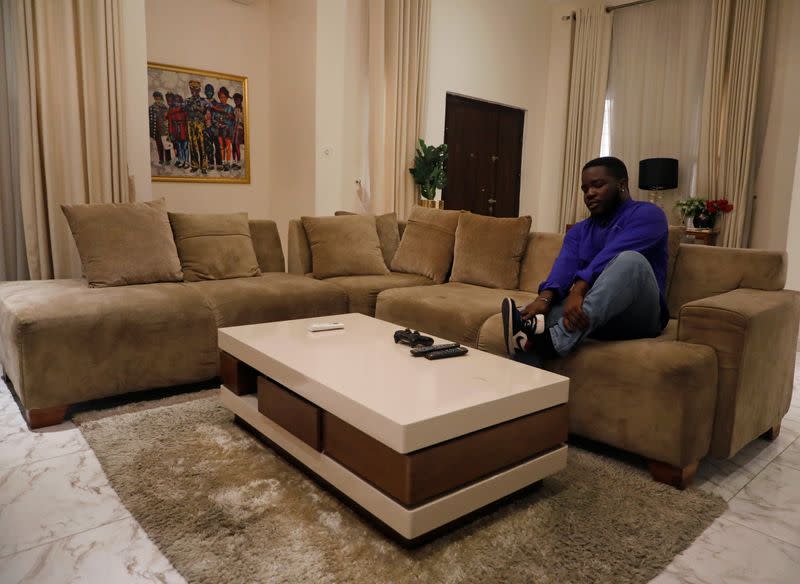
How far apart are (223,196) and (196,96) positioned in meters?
0.85

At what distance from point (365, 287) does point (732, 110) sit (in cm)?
400

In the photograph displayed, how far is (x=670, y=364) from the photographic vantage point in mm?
1814

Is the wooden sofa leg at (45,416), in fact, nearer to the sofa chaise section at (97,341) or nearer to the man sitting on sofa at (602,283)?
the sofa chaise section at (97,341)

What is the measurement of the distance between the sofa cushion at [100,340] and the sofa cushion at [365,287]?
2.78 feet

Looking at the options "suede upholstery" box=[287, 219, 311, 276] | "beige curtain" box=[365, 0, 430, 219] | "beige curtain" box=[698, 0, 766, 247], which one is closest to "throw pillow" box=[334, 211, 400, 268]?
"suede upholstery" box=[287, 219, 311, 276]

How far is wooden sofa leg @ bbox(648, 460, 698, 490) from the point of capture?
1844mm

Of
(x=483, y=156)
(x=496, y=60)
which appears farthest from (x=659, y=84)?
(x=483, y=156)

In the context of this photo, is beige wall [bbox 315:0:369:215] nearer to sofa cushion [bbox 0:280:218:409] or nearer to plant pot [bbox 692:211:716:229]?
sofa cushion [bbox 0:280:218:409]

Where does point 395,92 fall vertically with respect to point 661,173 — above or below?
above

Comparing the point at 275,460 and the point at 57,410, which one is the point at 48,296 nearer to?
the point at 57,410

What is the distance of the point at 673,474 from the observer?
1.86m

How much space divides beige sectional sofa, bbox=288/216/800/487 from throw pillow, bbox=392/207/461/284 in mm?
1134

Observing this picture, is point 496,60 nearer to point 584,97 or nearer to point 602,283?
point 584,97

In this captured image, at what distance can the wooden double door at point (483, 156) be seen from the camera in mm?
5793
